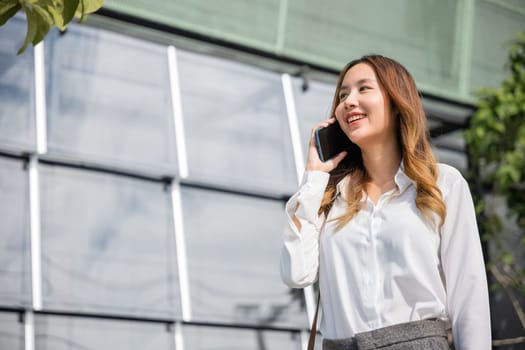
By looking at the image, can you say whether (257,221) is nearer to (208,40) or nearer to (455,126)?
(208,40)

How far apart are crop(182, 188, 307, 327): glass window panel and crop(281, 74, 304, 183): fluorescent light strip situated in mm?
434

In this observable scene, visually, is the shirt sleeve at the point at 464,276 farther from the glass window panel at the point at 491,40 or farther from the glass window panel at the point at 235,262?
the glass window panel at the point at 491,40

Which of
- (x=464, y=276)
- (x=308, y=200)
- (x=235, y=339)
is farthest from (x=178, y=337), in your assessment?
(x=464, y=276)

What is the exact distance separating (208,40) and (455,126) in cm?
252

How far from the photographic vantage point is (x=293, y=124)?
242 inches

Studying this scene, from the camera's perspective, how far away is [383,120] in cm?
233

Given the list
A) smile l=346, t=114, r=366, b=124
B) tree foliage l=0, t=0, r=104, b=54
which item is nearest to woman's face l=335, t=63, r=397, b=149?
smile l=346, t=114, r=366, b=124

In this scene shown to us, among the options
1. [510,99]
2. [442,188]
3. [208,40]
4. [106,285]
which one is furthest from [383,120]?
[510,99]

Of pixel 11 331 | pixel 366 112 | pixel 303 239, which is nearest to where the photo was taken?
pixel 303 239

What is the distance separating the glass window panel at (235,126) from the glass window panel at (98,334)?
3.82ft

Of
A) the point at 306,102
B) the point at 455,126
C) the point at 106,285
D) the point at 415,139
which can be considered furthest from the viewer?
the point at 455,126

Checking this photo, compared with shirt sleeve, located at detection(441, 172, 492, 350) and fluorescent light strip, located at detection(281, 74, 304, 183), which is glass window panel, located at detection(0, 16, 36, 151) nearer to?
fluorescent light strip, located at detection(281, 74, 304, 183)

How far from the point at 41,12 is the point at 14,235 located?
293cm

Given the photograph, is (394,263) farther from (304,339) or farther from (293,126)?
(293,126)
